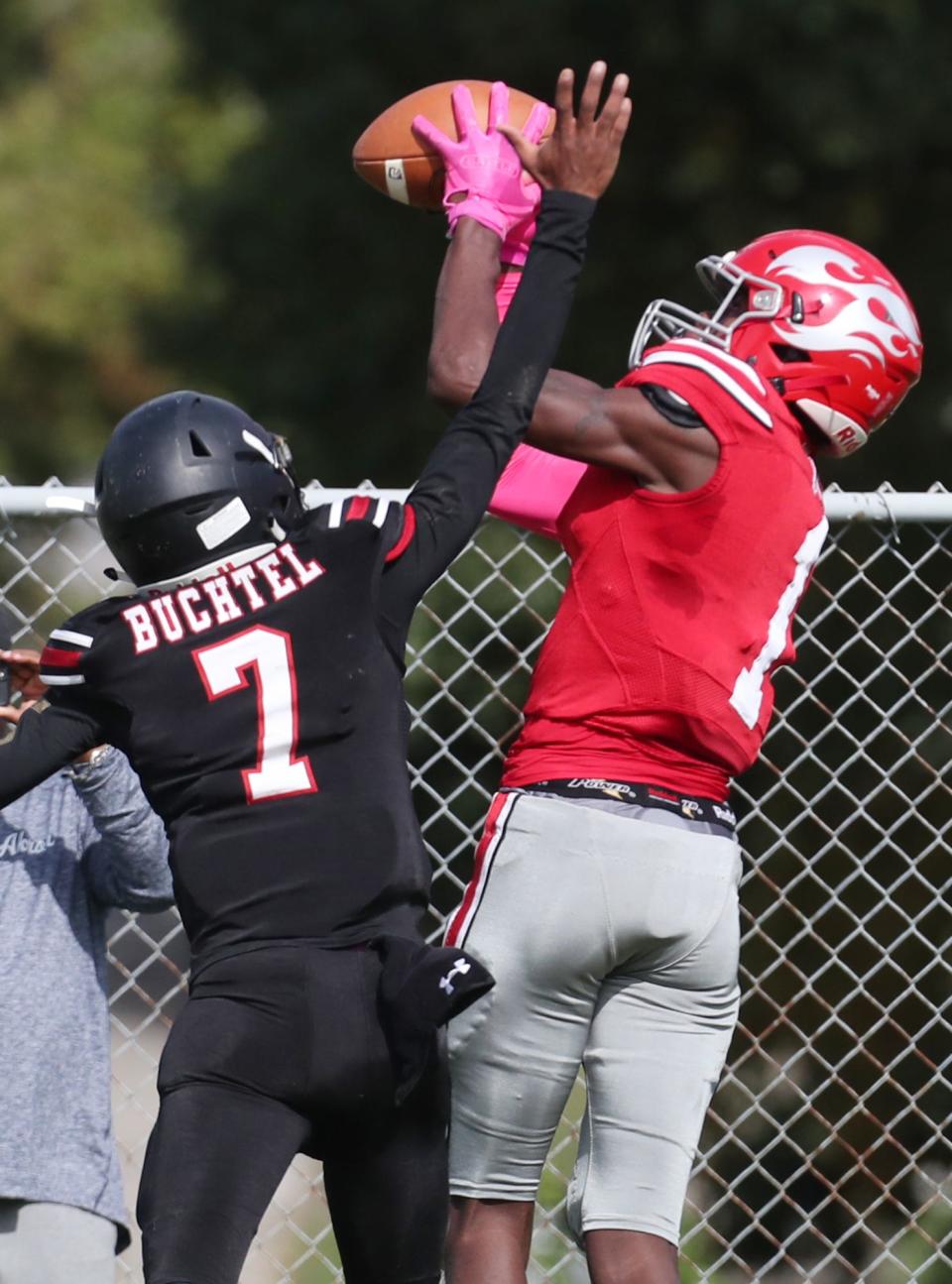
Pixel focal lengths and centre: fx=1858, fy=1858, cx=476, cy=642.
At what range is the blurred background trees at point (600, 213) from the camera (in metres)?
7.09

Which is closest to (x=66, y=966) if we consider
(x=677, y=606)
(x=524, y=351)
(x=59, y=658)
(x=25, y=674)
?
(x=25, y=674)

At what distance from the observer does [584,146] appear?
3090 millimetres

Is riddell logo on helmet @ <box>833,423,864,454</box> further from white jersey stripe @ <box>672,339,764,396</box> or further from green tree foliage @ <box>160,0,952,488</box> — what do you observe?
green tree foliage @ <box>160,0,952,488</box>

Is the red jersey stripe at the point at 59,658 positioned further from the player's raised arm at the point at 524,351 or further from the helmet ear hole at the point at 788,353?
the helmet ear hole at the point at 788,353

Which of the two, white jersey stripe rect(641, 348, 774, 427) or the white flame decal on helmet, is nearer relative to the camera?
white jersey stripe rect(641, 348, 774, 427)

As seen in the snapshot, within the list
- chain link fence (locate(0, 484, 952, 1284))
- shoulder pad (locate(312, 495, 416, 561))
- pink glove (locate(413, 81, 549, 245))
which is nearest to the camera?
shoulder pad (locate(312, 495, 416, 561))

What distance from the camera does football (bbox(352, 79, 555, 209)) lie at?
347 cm

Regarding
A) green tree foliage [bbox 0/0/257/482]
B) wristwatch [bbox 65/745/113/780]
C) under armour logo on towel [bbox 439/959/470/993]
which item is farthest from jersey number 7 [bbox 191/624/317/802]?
green tree foliage [bbox 0/0/257/482]

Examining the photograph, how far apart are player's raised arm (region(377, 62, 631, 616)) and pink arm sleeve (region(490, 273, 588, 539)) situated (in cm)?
30

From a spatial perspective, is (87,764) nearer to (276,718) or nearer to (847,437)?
(276,718)

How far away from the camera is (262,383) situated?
9.41 m

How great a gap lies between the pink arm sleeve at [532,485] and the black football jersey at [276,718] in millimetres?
405

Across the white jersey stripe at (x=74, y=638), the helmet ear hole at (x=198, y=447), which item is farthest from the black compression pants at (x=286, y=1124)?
the helmet ear hole at (x=198, y=447)

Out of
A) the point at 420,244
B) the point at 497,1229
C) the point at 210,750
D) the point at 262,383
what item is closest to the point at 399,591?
the point at 210,750
